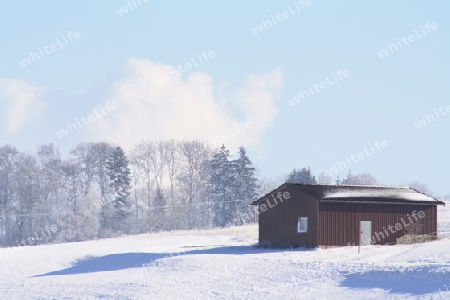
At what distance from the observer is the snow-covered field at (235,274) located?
1254 inches

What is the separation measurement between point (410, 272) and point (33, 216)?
2490 inches

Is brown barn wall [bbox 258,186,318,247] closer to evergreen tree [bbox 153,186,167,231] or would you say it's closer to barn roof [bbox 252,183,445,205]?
barn roof [bbox 252,183,445,205]

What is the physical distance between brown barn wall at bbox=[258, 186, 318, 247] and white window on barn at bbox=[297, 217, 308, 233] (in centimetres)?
19

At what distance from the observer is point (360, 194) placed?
159 ft

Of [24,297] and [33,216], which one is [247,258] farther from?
[33,216]

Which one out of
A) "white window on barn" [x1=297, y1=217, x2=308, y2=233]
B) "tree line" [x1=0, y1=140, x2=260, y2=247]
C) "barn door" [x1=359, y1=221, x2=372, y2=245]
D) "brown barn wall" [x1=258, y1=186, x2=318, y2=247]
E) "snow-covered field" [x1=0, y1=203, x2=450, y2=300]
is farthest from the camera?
"tree line" [x1=0, y1=140, x2=260, y2=247]

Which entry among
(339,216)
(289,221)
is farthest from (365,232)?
(289,221)

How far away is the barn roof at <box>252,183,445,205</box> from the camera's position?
46719mm

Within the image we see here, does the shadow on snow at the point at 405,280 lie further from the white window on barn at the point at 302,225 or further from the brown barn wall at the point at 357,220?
the white window on barn at the point at 302,225

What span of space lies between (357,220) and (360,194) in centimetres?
196

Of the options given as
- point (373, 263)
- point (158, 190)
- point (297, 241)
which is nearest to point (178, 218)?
point (158, 190)

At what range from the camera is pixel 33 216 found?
8856 centimetres

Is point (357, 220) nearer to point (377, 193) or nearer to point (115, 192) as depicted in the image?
point (377, 193)

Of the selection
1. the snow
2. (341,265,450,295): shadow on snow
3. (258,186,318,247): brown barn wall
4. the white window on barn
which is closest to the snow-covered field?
(341,265,450,295): shadow on snow
